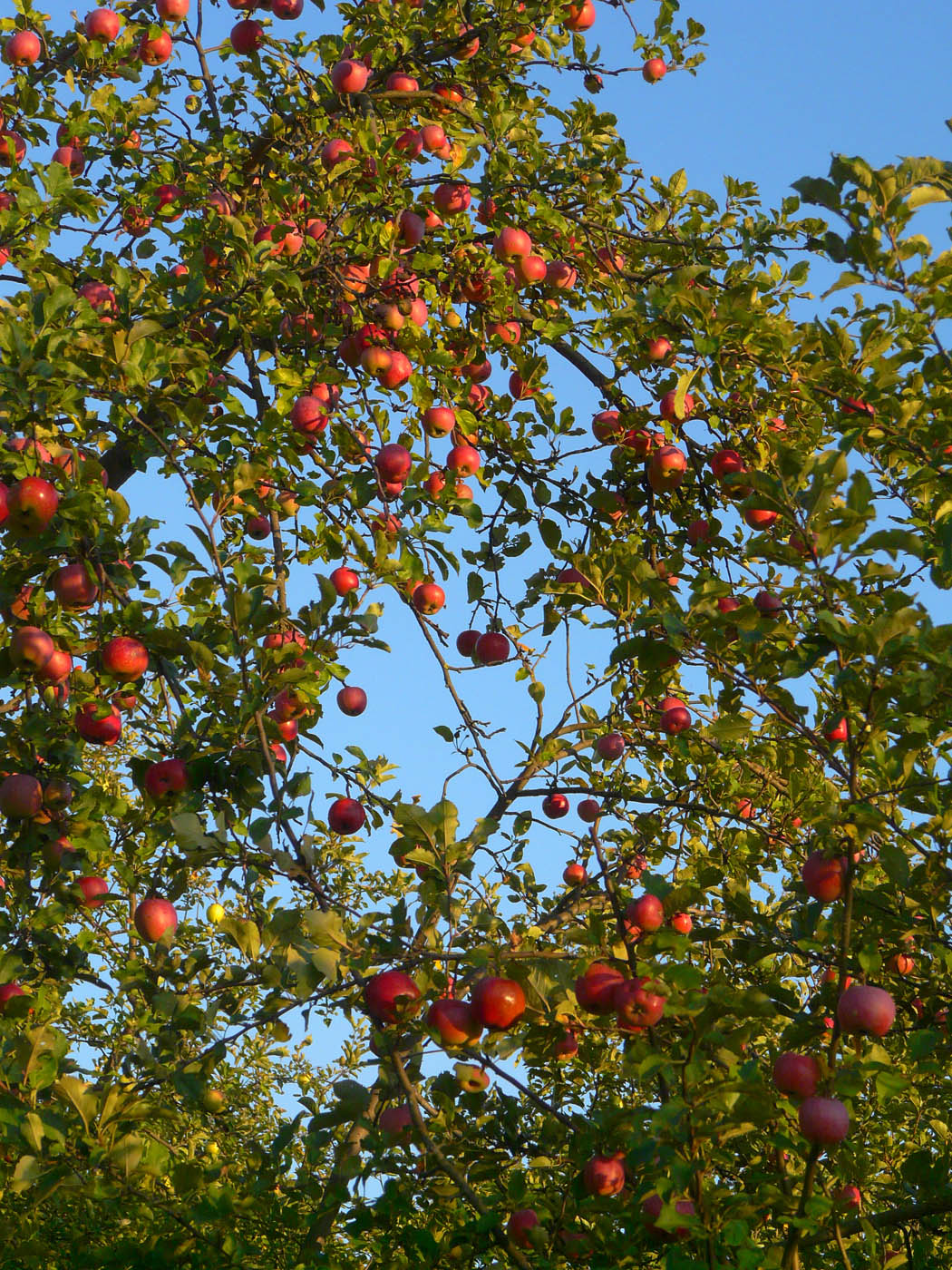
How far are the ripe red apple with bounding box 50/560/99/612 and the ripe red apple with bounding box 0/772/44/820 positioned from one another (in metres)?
0.51

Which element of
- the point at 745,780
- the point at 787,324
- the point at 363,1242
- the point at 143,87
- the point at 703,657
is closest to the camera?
the point at 703,657

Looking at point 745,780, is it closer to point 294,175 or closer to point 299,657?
point 299,657

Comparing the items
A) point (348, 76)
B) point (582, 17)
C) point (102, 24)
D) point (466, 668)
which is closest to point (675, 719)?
point (466, 668)

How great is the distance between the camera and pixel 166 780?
3.14 m

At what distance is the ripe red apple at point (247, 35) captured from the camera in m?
4.95

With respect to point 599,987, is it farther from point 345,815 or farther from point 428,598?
point 428,598

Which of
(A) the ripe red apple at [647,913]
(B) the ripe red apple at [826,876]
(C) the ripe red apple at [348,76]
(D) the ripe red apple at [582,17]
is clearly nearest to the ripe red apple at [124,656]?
(A) the ripe red apple at [647,913]

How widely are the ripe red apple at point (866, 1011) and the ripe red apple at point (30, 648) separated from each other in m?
2.23

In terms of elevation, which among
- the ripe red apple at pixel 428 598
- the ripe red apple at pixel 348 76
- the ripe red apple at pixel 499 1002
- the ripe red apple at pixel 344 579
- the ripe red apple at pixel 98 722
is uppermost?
the ripe red apple at pixel 348 76

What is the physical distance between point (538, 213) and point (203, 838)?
2.50 meters

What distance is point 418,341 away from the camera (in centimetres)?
397

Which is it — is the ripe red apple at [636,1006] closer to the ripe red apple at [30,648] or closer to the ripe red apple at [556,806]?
the ripe red apple at [30,648]

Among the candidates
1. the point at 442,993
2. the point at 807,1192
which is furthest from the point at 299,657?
the point at 807,1192

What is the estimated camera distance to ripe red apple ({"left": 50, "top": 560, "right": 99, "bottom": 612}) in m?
3.16
